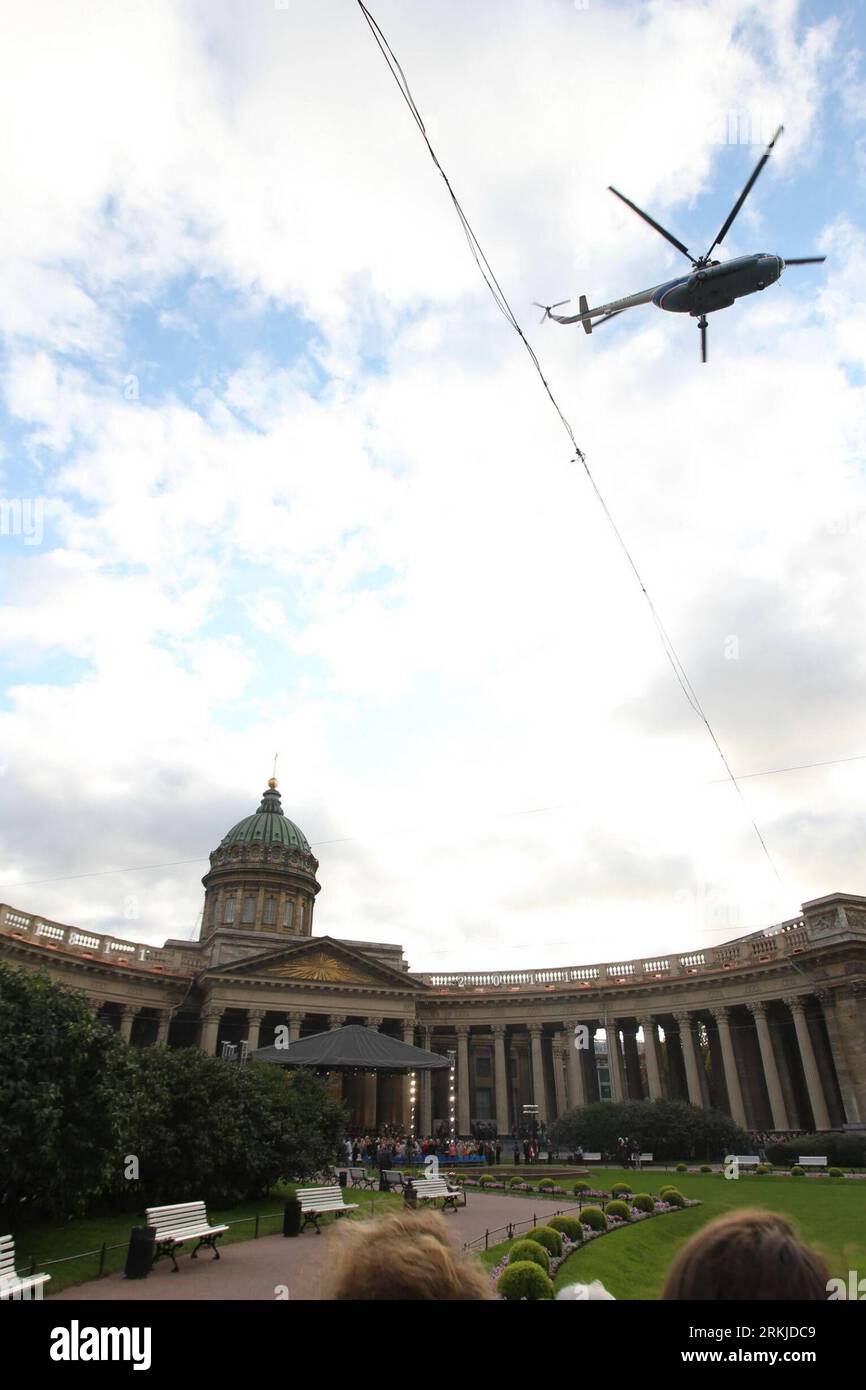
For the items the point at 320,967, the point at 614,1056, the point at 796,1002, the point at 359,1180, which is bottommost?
the point at 359,1180

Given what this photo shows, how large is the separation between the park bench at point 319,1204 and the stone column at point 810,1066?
1371 inches

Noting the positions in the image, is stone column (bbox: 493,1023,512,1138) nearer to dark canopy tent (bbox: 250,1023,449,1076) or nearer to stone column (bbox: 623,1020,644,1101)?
stone column (bbox: 623,1020,644,1101)

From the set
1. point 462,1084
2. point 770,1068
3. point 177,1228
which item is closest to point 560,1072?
point 462,1084

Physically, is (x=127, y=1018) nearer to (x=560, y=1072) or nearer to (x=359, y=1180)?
(x=359, y=1180)

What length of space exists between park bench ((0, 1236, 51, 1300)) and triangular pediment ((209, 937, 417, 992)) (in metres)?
45.2

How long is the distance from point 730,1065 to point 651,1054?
532cm

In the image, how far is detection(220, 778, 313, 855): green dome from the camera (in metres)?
75.2

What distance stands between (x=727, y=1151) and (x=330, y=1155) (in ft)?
72.5

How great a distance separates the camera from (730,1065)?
49594 mm

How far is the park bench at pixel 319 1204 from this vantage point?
18078 millimetres

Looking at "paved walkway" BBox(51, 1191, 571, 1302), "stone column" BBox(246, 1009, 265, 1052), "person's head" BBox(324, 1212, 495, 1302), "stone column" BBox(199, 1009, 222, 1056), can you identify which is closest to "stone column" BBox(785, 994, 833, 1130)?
"paved walkway" BBox(51, 1191, 571, 1302)

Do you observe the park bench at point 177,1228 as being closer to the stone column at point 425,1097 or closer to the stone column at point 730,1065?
the stone column at point 730,1065

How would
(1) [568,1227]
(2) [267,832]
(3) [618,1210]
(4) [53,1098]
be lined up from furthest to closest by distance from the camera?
1. (2) [267,832]
2. (3) [618,1210]
3. (1) [568,1227]
4. (4) [53,1098]
